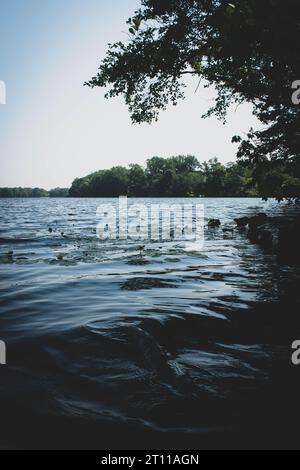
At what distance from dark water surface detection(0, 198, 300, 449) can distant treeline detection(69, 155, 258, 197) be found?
121 m

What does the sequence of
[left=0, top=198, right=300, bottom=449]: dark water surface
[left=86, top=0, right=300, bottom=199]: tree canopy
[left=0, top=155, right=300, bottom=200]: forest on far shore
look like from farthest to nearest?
[left=0, top=155, right=300, bottom=200]: forest on far shore
[left=86, top=0, right=300, bottom=199]: tree canopy
[left=0, top=198, right=300, bottom=449]: dark water surface

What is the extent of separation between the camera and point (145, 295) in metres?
6.32

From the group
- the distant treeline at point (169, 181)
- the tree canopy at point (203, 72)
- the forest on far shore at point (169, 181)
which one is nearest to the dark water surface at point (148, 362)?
the tree canopy at point (203, 72)

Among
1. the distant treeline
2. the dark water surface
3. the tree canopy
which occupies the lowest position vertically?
the dark water surface

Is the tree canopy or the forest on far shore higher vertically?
the forest on far shore

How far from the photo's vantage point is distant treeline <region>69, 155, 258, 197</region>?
130500 mm

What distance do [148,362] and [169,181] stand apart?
148269 millimetres

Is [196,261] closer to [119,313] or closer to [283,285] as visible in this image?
[283,285]

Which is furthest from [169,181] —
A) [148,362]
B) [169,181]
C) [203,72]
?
[148,362]

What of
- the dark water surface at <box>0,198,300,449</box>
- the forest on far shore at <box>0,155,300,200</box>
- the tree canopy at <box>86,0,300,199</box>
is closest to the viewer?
the dark water surface at <box>0,198,300,449</box>

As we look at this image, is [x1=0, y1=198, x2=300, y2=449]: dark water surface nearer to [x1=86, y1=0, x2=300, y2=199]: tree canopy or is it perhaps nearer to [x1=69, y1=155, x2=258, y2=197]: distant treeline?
[x1=86, y1=0, x2=300, y2=199]: tree canopy

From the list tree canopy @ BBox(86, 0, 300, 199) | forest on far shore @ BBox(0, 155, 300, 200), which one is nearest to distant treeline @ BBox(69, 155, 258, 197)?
forest on far shore @ BBox(0, 155, 300, 200)

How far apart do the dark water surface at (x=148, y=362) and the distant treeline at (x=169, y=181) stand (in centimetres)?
12134
